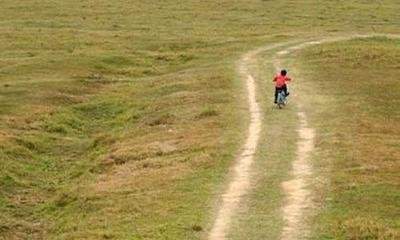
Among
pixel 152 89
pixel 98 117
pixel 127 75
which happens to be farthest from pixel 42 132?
pixel 127 75

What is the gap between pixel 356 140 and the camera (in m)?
32.4

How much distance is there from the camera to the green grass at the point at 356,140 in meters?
23.0

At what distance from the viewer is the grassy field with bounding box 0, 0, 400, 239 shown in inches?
1039

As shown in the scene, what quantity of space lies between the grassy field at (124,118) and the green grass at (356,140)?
0.89 meters

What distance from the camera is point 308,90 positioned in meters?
47.1

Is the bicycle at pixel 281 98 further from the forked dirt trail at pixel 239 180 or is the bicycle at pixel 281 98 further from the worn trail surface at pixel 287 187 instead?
the worn trail surface at pixel 287 187

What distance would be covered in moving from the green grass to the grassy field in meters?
0.89

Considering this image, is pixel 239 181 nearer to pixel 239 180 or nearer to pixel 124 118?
pixel 239 180

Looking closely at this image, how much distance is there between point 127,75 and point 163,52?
11.8m

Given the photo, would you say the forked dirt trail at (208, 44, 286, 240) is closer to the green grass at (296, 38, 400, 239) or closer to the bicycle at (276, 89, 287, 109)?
the bicycle at (276, 89, 287, 109)

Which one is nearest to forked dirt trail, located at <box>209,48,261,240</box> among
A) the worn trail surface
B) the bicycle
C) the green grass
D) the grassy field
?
the worn trail surface

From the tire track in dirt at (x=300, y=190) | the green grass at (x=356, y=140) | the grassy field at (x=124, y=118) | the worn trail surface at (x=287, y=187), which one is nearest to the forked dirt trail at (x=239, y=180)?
the worn trail surface at (x=287, y=187)

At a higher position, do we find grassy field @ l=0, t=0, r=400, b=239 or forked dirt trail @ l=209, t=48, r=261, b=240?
forked dirt trail @ l=209, t=48, r=261, b=240

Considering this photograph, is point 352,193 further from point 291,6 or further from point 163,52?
point 291,6
